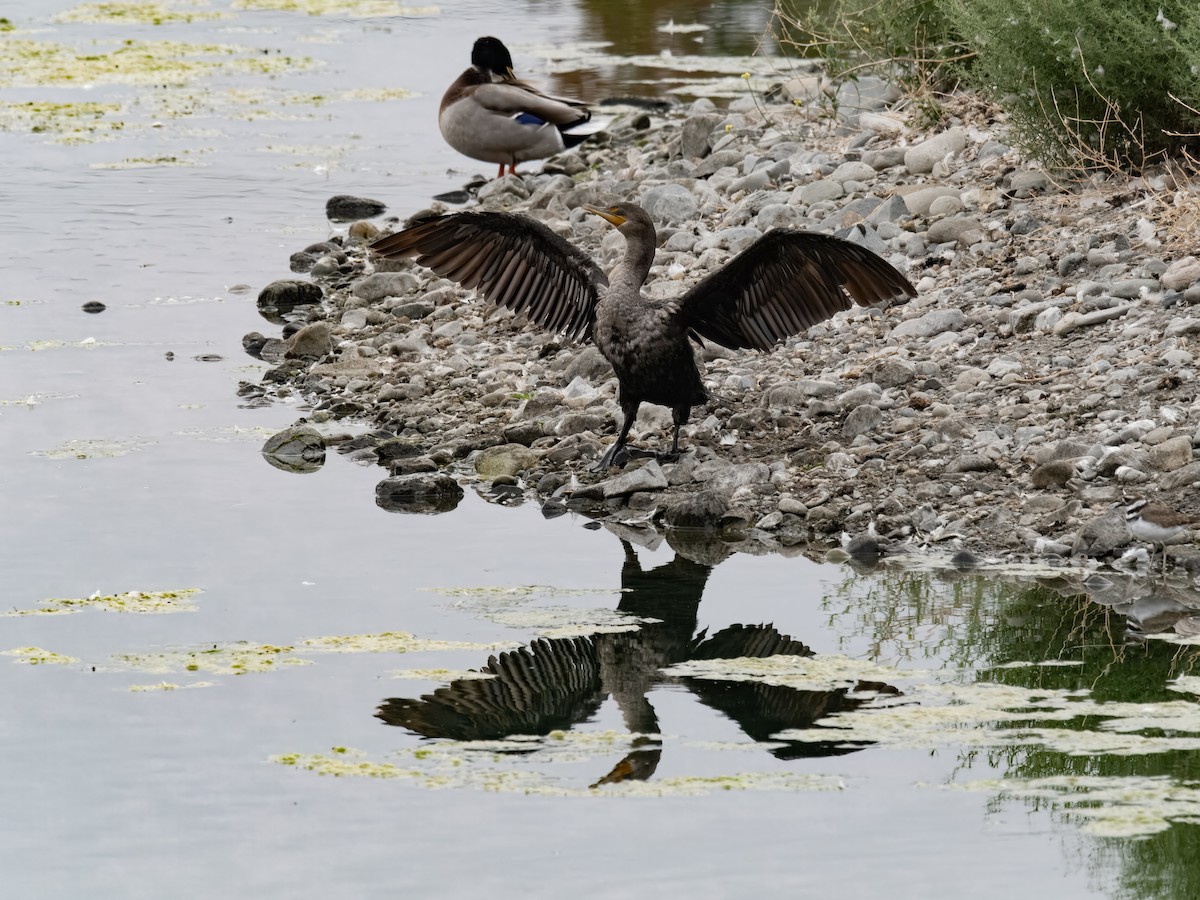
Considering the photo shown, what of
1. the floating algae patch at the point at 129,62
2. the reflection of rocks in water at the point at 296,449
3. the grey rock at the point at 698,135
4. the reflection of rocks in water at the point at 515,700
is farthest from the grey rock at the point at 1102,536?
the floating algae patch at the point at 129,62

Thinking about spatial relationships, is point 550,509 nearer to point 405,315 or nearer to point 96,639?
point 96,639

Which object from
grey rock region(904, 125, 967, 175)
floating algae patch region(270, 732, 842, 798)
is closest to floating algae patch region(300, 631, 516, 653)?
floating algae patch region(270, 732, 842, 798)

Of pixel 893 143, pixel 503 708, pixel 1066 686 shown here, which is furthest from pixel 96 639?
pixel 893 143

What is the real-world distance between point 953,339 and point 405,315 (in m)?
3.39

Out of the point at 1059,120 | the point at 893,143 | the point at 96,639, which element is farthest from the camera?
the point at 893,143

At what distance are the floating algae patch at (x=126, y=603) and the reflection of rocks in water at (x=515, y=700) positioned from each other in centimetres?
123

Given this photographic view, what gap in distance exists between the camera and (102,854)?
14.5 feet

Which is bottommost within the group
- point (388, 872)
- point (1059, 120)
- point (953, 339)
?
point (388, 872)

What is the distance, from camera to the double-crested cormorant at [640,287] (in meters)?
7.34

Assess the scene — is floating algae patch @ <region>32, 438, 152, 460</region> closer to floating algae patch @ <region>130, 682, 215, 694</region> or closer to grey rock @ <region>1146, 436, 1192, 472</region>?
floating algae patch @ <region>130, 682, 215, 694</region>

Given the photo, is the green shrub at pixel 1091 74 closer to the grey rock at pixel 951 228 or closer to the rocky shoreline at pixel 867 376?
the rocky shoreline at pixel 867 376

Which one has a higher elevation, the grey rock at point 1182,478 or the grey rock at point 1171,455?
the grey rock at point 1171,455

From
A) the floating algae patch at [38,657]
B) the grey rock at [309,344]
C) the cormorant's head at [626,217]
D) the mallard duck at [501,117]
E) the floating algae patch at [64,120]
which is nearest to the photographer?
the floating algae patch at [38,657]

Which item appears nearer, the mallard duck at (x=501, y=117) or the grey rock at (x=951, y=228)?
the grey rock at (x=951, y=228)
